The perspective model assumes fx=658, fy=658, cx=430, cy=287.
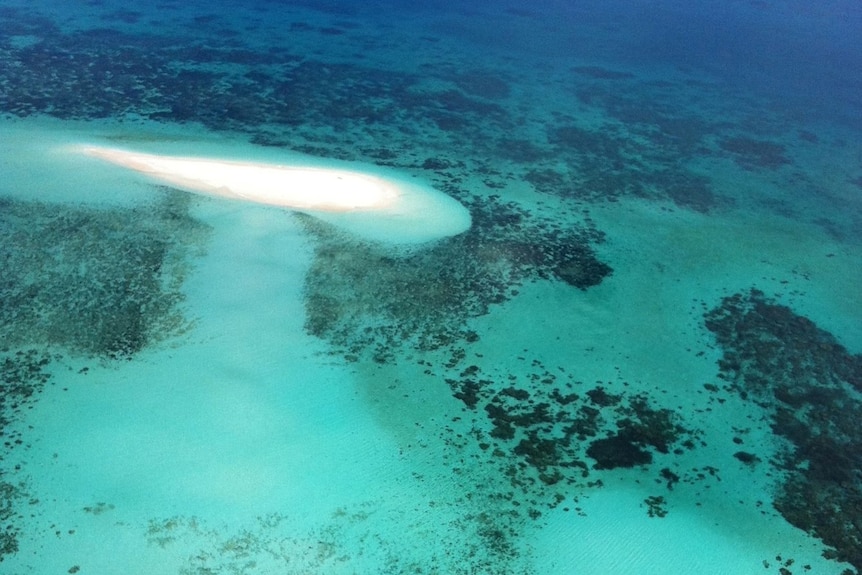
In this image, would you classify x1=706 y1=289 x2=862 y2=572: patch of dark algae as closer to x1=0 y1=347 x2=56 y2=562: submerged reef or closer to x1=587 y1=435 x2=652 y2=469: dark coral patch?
x1=587 y1=435 x2=652 y2=469: dark coral patch

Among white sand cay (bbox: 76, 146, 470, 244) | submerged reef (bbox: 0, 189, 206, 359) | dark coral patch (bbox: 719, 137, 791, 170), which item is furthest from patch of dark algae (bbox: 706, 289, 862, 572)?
submerged reef (bbox: 0, 189, 206, 359)

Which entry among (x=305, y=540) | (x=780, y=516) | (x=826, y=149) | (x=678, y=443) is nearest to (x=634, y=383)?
(x=678, y=443)

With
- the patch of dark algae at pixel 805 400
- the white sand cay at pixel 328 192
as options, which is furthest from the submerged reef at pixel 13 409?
the patch of dark algae at pixel 805 400

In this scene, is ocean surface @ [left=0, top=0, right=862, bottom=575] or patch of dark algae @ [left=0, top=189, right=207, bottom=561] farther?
patch of dark algae @ [left=0, top=189, right=207, bottom=561]

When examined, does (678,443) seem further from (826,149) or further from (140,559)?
(826,149)

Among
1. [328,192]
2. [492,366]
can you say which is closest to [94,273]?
[328,192]

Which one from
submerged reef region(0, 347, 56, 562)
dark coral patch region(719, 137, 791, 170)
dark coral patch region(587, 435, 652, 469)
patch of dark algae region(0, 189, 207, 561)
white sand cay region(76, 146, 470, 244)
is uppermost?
dark coral patch region(719, 137, 791, 170)

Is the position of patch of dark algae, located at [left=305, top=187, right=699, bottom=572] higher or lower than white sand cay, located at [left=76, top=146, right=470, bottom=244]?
lower
